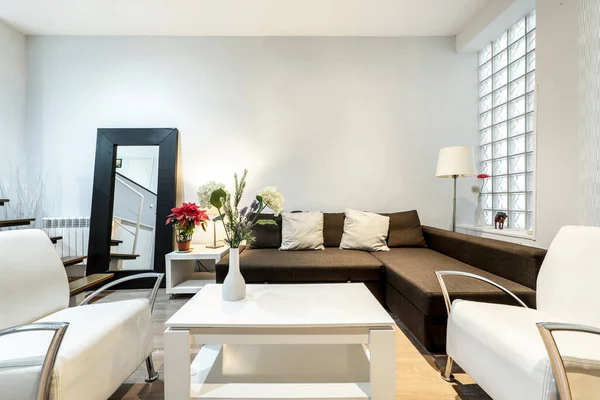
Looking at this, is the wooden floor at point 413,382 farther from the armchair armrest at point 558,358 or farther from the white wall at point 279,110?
the white wall at point 279,110

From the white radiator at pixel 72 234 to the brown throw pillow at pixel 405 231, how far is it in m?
3.38

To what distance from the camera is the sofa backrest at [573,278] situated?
1305 millimetres

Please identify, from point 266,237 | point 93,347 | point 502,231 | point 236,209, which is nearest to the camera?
point 93,347


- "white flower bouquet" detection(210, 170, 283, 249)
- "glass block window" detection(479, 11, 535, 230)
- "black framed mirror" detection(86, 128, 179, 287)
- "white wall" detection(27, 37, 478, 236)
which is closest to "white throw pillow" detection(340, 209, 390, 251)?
"white wall" detection(27, 37, 478, 236)

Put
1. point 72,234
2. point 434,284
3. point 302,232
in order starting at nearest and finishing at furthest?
point 434,284 < point 302,232 < point 72,234

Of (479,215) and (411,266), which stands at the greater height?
(479,215)

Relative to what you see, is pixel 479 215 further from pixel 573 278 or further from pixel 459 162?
pixel 573 278

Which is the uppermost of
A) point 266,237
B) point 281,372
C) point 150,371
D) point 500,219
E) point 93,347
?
point 500,219

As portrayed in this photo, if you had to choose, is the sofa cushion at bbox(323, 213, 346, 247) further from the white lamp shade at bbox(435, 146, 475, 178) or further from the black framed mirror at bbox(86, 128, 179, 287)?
the black framed mirror at bbox(86, 128, 179, 287)

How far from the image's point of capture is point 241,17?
3.12 meters

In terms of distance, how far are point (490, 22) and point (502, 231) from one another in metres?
2.03

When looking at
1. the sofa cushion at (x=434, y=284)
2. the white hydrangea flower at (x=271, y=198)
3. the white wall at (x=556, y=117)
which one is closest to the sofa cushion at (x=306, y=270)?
the sofa cushion at (x=434, y=284)

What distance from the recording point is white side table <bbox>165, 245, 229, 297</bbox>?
9.47 feet

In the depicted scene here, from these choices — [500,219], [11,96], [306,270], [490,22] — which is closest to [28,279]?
[306,270]
